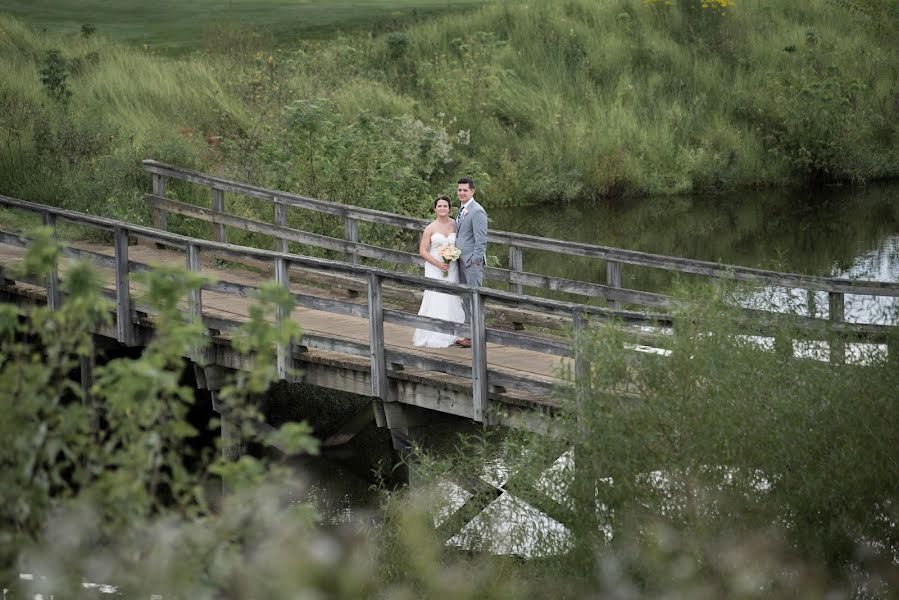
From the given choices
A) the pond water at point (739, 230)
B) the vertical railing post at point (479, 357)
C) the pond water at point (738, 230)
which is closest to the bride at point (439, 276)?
the vertical railing post at point (479, 357)

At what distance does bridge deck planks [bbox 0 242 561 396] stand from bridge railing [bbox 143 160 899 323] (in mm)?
710

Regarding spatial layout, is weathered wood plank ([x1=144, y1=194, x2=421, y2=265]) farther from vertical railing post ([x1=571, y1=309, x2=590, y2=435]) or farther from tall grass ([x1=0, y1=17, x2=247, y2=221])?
vertical railing post ([x1=571, y1=309, x2=590, y2=435])

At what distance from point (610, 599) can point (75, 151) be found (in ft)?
58.3

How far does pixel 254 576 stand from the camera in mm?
5520

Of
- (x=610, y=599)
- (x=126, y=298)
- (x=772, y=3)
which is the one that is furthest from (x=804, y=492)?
(x=772, y=3)

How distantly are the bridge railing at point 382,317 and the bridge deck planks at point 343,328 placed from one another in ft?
0.50

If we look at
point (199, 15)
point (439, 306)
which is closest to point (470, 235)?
point (439, 306)

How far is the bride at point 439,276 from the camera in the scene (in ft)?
42.3

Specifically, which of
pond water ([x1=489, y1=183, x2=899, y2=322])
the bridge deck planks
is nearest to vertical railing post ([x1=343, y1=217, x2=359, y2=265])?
the bridge deck planks

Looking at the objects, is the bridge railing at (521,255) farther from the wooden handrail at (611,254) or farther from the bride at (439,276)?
the bride at (439,276)

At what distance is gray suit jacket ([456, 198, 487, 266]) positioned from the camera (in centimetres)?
1288

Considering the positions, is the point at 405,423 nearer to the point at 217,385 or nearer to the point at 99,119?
the point at 217,385

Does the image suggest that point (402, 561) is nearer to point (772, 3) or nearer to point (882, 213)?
point (882, 213)

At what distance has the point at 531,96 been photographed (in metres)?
35.1
